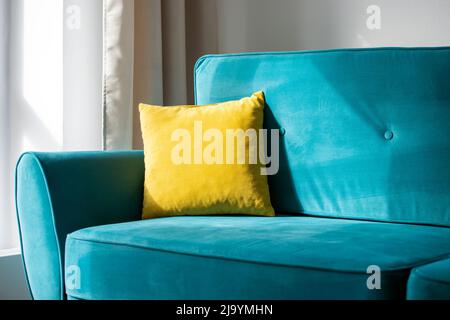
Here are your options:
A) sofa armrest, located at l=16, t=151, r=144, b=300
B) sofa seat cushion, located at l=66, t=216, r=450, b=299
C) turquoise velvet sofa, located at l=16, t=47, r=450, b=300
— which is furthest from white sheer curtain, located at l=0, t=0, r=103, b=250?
sofa seat cushion, located at l=66, t=216, r=450, b=299

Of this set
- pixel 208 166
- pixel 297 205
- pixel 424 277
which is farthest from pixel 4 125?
pixel 424 277

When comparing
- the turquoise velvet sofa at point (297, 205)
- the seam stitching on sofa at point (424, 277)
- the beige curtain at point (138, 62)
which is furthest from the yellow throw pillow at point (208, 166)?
the seam stitching on sofa at point (424, 277)

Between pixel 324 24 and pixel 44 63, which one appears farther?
pixel 324 24

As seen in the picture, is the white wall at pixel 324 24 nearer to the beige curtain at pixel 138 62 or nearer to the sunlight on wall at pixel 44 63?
the beige curtain at pixel 138 62

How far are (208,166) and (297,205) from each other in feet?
0.99

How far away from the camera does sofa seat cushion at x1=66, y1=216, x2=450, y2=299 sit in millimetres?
1360

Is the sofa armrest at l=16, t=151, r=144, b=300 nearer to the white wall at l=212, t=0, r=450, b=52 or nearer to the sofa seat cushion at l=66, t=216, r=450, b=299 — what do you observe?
the sofa seat cushion at l=66, t=216, r=450, b=299

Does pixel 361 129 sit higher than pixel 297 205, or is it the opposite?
pixel 361 129

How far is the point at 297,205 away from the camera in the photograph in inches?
81.4

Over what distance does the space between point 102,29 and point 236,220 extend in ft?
3.99

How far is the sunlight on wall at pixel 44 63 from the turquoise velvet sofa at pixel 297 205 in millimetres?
645

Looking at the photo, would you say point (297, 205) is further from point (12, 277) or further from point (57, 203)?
point (12, 277)
